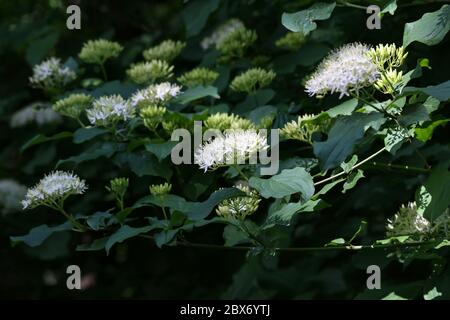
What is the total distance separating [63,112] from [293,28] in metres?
1.07

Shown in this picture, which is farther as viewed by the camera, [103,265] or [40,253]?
[103,265]

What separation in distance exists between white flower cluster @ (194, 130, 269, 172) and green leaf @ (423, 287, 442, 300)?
2.56ft

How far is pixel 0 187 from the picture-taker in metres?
4.32

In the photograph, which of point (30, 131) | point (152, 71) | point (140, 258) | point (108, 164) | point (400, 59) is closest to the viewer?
point (400, 59)

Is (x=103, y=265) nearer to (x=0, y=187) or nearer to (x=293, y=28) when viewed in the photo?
(x=0, y=187)

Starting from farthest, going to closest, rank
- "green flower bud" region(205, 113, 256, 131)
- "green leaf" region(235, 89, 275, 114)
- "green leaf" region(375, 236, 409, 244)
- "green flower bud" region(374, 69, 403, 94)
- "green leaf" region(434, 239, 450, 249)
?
"green leaf" region(235, 89, 275, 114), "green flower bud" region(205, 113, 256, 131), "green leaf" region(375, 236, 409, 244), "green leaf" region(434, 239, 450, 249), "green flower bud" region(374, 69, 403, 94)

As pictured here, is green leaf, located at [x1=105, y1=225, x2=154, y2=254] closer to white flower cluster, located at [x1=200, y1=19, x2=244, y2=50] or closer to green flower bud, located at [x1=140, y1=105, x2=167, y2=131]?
green flower bud, located at [x1=140, y1=105, x2=167, y2=131]

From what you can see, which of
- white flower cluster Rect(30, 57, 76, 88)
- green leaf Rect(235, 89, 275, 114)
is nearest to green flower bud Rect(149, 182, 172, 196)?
green leaf Rect(235, 89, 275, 114)

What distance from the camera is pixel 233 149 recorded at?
245 cm

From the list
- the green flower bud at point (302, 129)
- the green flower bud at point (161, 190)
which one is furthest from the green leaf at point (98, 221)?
the green flower bud at point (302, 129)

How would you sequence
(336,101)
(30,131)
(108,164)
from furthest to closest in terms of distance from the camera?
(30,131) → (108,164) → (336,101)

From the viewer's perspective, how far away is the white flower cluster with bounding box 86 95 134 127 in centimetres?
299

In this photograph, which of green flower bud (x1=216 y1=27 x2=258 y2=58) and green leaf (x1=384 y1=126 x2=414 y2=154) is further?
green flower bud (x1=216 y1=27 x2=258 y2=58)
